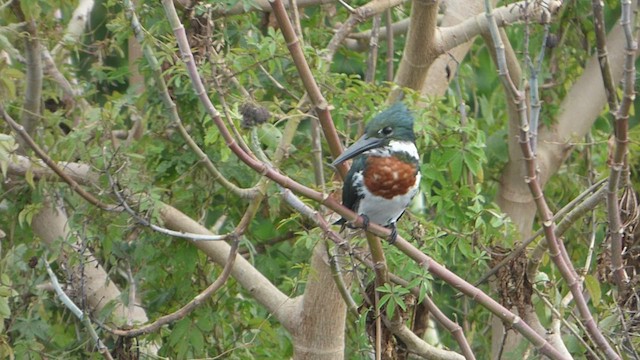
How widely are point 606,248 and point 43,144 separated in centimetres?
260

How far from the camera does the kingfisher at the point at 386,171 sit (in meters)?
3.50

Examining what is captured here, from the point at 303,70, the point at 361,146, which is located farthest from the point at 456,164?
the point at 303,70

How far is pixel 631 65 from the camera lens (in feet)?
8.78

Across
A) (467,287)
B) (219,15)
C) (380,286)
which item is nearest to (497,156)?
(219,15)

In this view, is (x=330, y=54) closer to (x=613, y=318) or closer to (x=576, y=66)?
(x=613, y=318)

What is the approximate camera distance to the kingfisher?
350 centimetres

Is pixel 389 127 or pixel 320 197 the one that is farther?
pixel 389 127

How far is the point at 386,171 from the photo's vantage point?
358 cm

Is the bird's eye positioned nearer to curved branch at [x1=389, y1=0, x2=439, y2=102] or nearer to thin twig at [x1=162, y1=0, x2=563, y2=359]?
thin twig at [x1=162, y1=0, x2=563, y2=359]

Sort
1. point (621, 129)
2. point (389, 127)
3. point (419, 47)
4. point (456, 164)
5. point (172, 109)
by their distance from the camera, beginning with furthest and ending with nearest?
1. point (456, 164)
2. point (419, 47)
3. point (172, 109)
4. point (389, 127)
5. point (621, 129)

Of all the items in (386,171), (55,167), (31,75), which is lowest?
(55,167)

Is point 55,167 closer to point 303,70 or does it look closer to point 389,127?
point 389,127

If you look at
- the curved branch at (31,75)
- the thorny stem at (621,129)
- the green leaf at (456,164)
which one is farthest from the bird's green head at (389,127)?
the curved branch at (31,75)

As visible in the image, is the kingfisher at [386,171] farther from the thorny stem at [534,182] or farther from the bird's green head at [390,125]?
the thorny stem at [534,182]
